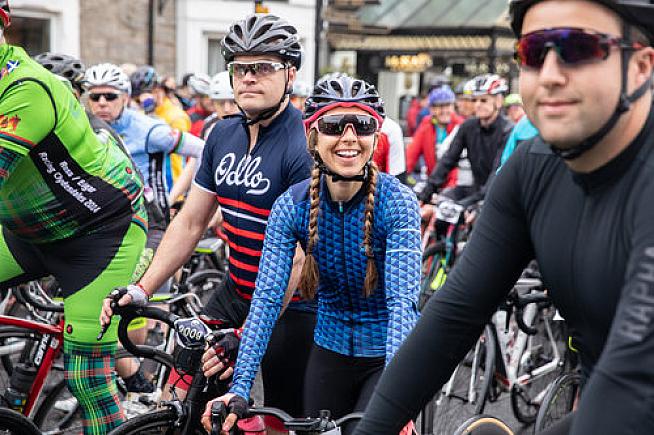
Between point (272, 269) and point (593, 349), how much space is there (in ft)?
5.04

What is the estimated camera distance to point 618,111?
1694 millimetres

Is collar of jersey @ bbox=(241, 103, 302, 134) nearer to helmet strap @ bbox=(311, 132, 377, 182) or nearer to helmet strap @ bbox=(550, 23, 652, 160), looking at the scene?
helmet strap @ bbox=(311, 132, 377, 182)

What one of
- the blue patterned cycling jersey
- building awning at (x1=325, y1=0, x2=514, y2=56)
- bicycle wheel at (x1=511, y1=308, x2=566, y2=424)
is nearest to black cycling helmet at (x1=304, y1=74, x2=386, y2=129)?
the blue patterned cycling jersey

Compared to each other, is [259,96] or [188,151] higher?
[259,96]

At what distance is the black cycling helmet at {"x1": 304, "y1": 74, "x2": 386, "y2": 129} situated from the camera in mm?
3439

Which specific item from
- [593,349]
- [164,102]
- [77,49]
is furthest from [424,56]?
[593,349]

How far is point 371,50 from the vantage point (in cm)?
2898

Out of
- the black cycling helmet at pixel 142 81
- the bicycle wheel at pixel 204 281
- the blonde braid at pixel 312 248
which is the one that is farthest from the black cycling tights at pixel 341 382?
the black cycling helmet at pixel 142 81

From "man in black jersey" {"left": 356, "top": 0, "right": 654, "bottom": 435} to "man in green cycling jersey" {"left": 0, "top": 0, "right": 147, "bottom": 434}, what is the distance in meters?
2.29

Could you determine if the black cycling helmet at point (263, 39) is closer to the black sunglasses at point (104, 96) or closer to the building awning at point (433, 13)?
the black sunglasses at point (104, 96)

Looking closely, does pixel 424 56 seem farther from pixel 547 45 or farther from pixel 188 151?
pixel 547 45

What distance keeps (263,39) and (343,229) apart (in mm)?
1209

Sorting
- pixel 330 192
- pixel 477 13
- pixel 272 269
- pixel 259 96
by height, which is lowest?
pixel 272 269

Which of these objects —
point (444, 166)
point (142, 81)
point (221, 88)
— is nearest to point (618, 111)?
point (444, 166)
